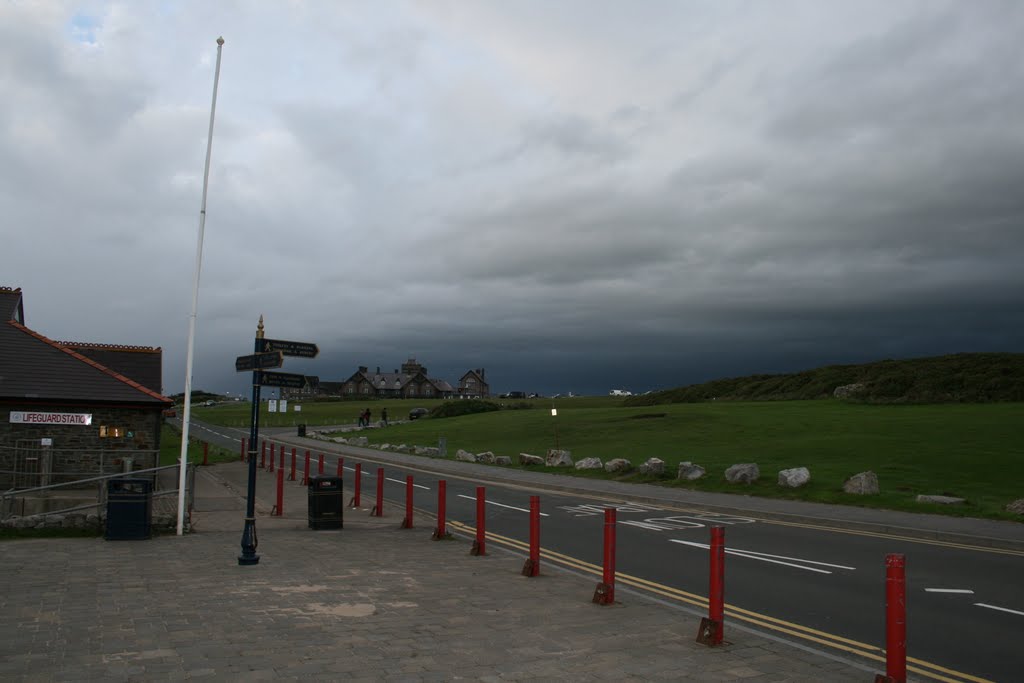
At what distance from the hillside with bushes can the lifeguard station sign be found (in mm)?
38165

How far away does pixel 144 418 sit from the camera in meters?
24.7

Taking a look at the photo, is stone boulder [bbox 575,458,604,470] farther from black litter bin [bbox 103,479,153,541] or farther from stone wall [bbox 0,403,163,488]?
black litter bin [bbox 103,479,153,541]

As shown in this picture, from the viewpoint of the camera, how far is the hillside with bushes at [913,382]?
3956cm

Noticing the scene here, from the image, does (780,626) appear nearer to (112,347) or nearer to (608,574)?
(608,574)

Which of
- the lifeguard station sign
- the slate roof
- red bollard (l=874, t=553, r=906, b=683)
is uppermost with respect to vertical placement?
the slate roof

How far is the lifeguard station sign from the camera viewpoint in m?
22.3

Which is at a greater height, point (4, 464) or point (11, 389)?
point (11, 389)

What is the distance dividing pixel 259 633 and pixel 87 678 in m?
1.67

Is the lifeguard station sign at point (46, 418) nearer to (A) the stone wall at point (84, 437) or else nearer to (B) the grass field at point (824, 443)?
(A) the stone wall at point (84, 437)

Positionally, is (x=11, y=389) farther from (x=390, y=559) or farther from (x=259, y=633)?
(x=259, y=633)

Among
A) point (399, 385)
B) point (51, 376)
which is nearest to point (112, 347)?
point (51, 376)

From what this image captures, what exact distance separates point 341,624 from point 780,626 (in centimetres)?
462

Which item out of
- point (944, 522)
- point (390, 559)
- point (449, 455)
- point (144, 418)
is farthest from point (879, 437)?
point (144, 418)

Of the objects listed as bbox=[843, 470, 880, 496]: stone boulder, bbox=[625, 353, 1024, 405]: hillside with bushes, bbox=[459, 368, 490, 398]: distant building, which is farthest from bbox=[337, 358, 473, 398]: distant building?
bbox=[843, 470, 880, 496]: stone boulder
